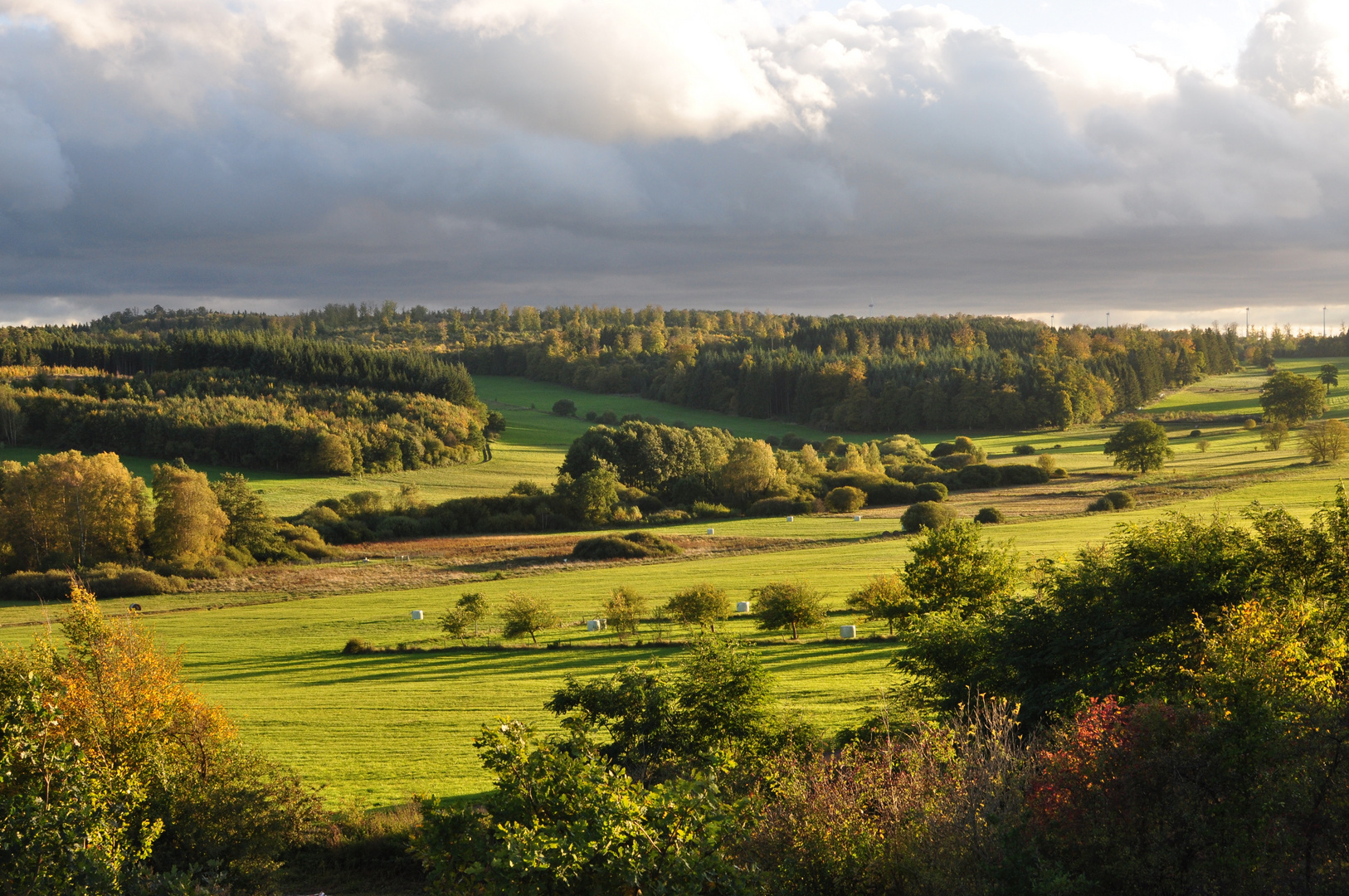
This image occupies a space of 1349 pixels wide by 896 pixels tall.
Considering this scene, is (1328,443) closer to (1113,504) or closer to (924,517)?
(1113,504)

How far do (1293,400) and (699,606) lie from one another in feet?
341

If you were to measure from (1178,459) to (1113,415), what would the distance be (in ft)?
189

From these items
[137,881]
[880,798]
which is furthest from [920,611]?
[137,881]

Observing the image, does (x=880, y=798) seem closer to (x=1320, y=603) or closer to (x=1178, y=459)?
(x=1320, y=603)

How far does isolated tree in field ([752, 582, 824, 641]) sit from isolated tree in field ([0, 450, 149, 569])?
49.4 metres

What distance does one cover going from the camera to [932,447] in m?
126

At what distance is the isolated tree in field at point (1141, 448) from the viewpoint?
300ft

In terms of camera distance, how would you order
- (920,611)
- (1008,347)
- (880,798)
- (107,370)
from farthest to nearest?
(1008,347), (107,370), (920,611), (880,798)

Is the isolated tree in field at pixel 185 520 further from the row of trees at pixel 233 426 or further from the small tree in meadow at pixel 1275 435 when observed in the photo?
the small tree in meadow at pixel 1275 435

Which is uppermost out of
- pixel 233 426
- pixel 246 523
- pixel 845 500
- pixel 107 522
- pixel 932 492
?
pixel 233 426

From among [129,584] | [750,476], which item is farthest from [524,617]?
[750,476]

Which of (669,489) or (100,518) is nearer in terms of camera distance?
(100,518)

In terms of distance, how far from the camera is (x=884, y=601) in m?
38.3

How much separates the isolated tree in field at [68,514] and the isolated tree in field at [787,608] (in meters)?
49.4
